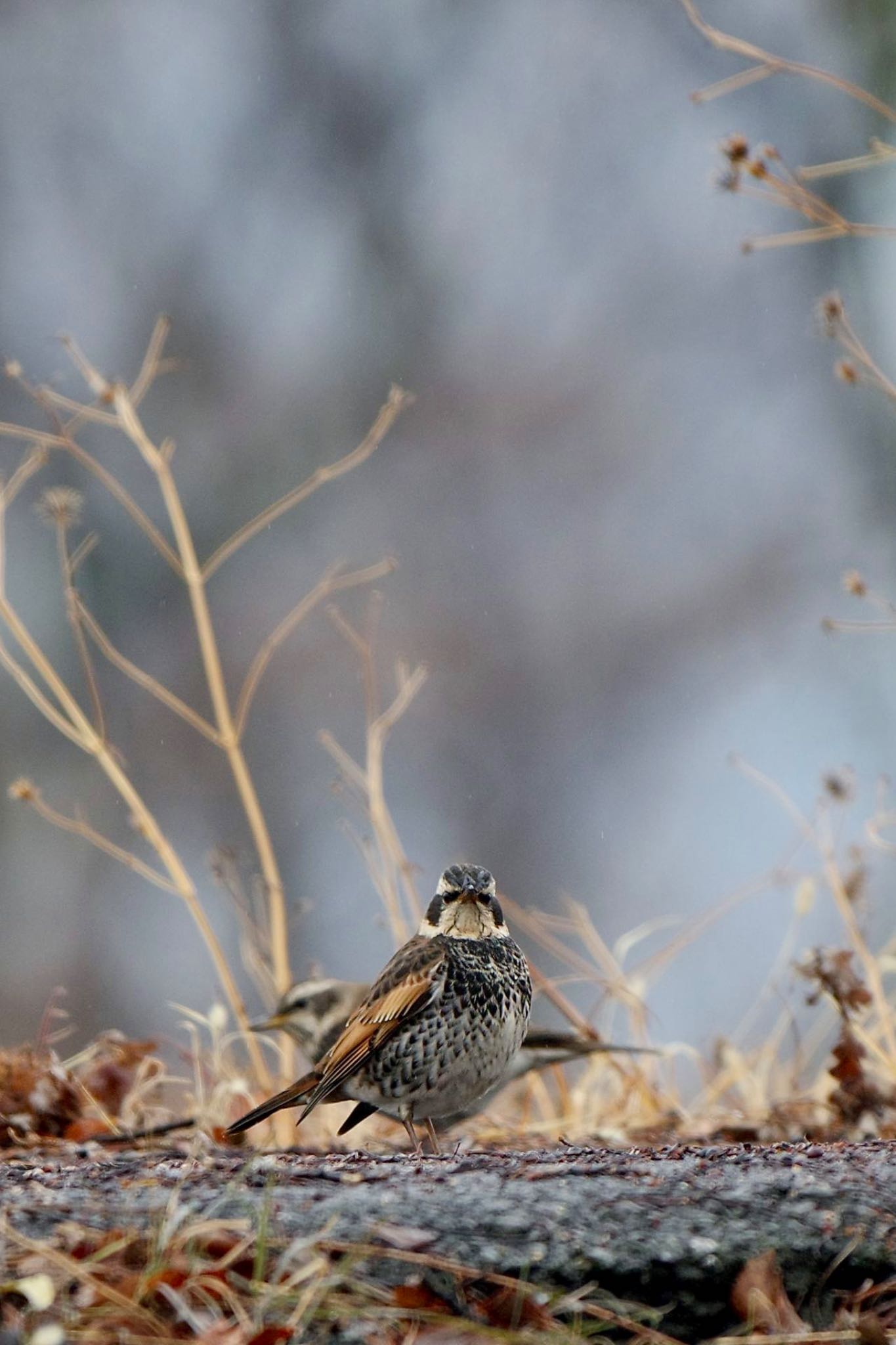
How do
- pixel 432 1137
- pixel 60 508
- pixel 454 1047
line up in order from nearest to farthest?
1. pixel 454 1047
2. pixel 432 1137
3. pixel 60 508

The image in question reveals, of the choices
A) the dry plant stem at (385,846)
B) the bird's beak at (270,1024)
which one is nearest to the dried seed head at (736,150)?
the dry plant stem at (385,846)

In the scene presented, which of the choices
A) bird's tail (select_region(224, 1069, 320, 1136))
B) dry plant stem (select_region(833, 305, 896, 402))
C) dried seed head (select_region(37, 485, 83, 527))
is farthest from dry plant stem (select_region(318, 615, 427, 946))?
dry plant stem (select_region(833, 305, 896, 402))

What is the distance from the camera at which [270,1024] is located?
5.12m

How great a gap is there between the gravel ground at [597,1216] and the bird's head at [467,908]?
1235 mm

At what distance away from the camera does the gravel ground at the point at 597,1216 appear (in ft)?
7.45

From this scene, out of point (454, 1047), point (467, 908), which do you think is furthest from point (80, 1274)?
point (467, 908)

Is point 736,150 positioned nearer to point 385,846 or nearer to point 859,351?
point 859,351

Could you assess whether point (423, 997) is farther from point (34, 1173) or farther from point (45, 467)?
point (45, 467)

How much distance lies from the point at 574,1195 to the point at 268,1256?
1.56 feet

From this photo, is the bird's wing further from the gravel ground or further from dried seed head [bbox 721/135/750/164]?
dried seed head [bbox 721/135/750/164]

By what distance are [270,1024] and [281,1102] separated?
136 cm

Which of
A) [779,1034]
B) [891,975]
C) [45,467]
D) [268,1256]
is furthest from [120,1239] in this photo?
[45,467]

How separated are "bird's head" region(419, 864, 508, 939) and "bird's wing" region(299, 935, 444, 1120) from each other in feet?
0.46

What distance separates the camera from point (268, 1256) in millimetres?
2229
